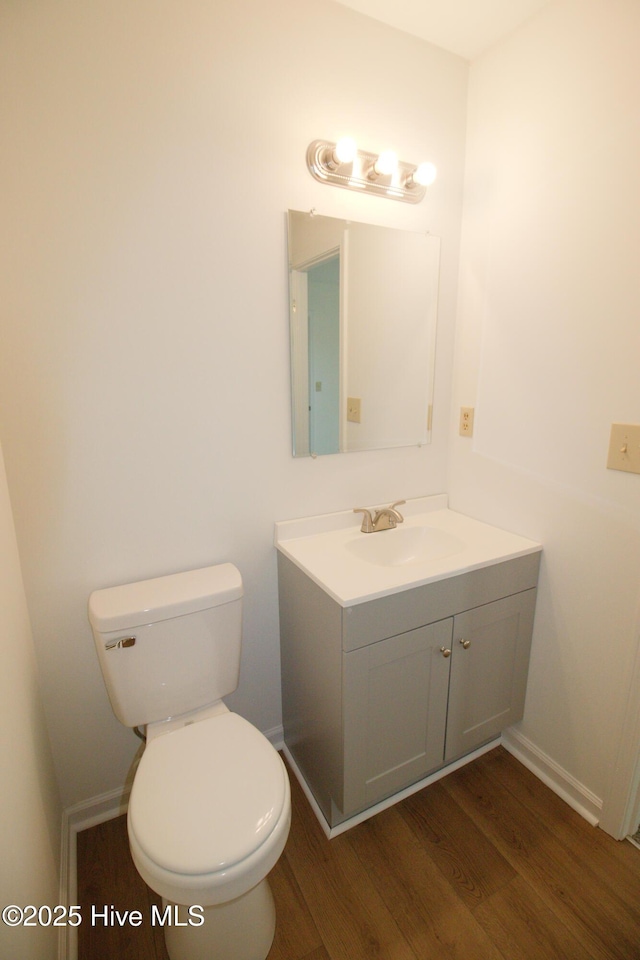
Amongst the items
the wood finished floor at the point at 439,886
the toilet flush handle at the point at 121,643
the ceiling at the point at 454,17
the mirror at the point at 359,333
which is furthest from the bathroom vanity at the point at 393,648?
the ceiling at the point at 454,17

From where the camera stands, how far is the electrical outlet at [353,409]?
1.64m

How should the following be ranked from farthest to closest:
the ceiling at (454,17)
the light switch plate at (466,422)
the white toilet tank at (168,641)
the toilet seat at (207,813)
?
the light switch plate at (466,422)
the ceiling at (454,17)
the white toilet tank at (168,641)
the toilet seat at (207,813)

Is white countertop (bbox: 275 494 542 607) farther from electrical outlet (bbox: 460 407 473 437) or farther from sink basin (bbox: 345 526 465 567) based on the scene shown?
electrical outlet (bbox: 460 407 473 437)

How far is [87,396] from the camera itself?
1213 millimetres

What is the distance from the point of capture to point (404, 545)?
67.4 inches

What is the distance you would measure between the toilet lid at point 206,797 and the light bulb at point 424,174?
1.80 meters

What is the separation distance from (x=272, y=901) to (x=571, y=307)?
190 cm

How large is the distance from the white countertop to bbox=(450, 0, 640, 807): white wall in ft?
0.50

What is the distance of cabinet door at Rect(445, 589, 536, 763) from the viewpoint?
1.44 meters

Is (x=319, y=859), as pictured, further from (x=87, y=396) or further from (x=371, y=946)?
(x=87, y=396)

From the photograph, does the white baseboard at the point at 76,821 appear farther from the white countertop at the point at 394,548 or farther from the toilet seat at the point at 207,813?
the white countertop at the point at 394,548

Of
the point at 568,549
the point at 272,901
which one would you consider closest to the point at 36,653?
the point at 272,901

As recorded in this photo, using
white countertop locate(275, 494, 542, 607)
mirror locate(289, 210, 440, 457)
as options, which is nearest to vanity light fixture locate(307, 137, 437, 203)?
mirror locate(289, 210, 440, 457)

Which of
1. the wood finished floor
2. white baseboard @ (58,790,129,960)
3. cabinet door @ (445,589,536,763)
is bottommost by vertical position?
the wood finished floor
